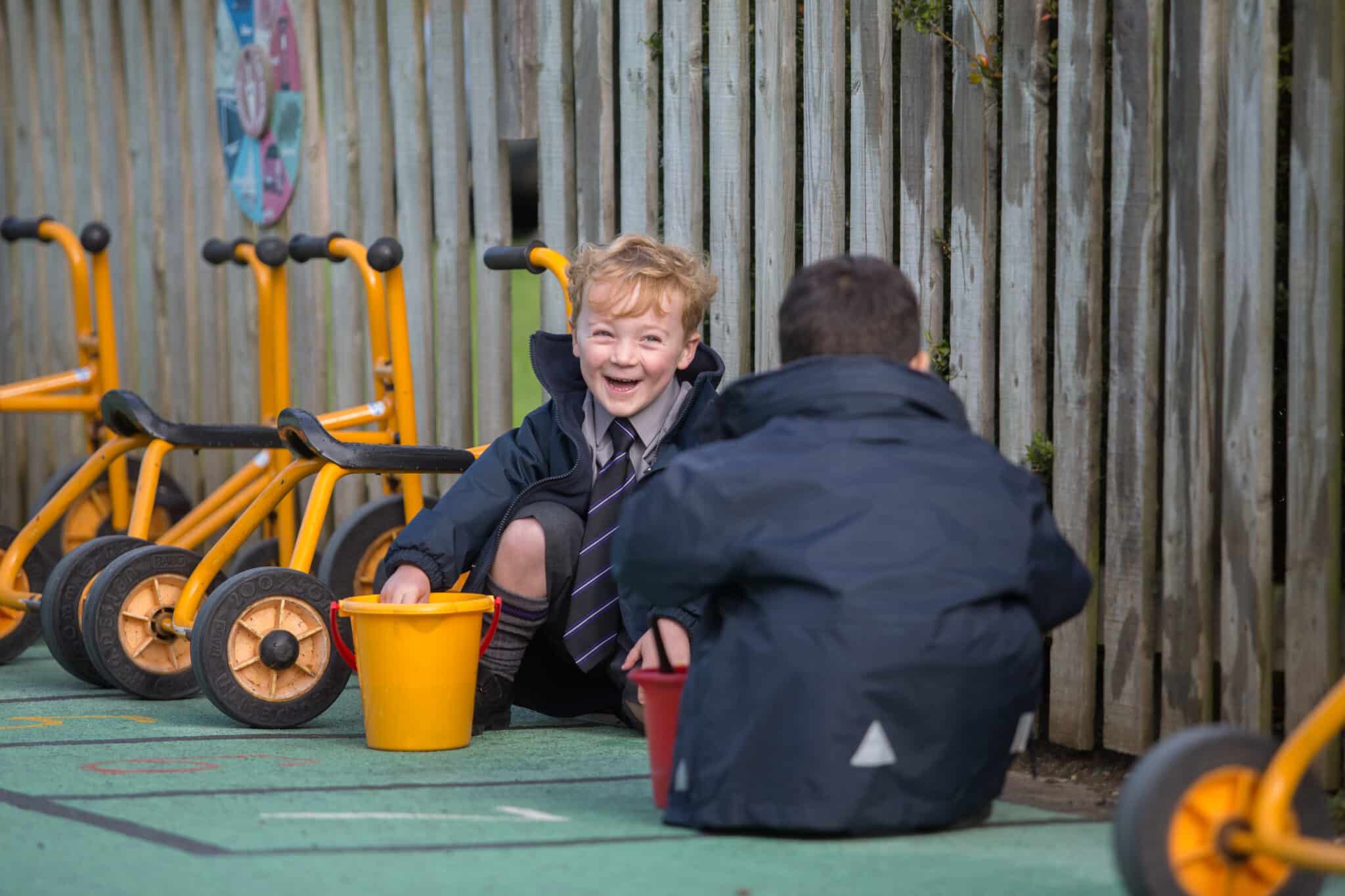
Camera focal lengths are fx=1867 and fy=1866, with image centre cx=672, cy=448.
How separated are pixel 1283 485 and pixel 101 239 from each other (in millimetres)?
3715

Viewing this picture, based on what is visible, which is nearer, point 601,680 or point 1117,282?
point 1117,282

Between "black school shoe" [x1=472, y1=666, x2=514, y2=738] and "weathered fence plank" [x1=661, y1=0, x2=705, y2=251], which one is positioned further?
"weathered fence plank" [x1=661, y1=0, x2=705, y2=251]

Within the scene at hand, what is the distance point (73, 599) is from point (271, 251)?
3.83ft

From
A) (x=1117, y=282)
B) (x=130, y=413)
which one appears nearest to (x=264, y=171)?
(x=130, y=413)

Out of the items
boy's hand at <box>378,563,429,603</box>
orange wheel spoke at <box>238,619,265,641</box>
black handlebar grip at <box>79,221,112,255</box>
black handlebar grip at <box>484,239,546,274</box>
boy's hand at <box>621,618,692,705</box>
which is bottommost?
orange wheel spoke at <box>238,619,265,641</box>

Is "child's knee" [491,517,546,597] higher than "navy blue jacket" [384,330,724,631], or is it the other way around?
"navy blue jacket" [384,330,724,631]

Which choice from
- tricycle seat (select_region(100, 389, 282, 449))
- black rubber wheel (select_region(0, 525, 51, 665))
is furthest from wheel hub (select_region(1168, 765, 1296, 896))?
black rubber wheel (select_region(0, 525, 51, 665))

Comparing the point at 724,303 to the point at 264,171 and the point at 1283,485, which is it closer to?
the point at 1283,485

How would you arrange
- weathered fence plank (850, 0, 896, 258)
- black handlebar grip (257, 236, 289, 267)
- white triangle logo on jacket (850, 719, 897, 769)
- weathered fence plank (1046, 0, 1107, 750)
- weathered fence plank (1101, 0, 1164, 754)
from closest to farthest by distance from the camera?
white triangle logo on jacket (850, 719, 897, 769) → weathered fence plank (1101, 0, 1164, 754) → weathered fence plank (1046, 0, 1107, 750) → weathered fence plank (850, 0, 896, 258) → black handlebar grip (257, 236, 289, 267)

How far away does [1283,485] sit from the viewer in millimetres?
3414

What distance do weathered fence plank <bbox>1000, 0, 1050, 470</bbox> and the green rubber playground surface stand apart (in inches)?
35.3

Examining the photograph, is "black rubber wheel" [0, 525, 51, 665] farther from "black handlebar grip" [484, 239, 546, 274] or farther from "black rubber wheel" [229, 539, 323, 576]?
"black handlebar grip" [484, 239, 546, 274]

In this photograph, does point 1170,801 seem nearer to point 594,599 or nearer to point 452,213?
point 594,599

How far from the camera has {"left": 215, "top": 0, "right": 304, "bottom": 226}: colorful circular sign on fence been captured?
6.07m
